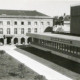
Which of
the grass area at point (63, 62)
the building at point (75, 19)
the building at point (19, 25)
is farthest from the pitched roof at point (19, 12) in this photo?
the grass area at point (63, 62)

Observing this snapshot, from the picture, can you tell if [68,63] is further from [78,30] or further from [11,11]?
[11,11]

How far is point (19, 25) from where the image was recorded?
80938mm

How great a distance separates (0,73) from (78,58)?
10714mm

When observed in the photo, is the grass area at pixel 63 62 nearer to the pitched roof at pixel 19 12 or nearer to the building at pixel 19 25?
the building at pixel 19 25

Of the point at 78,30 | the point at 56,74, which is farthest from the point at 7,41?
the point at 56,74

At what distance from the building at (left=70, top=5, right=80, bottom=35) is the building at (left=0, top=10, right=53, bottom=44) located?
3116 centimetres

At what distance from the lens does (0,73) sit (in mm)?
29203

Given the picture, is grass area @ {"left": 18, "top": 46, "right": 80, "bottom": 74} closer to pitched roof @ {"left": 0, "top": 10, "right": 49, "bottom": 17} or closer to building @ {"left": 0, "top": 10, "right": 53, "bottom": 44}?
building @ {"left": 0, "top": 10, "right": 53, "bottom": 44}

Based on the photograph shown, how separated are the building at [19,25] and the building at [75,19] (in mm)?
31163

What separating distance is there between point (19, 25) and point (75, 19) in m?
33.6

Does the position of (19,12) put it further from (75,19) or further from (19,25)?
(75,19)

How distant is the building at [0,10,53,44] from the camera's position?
79.3 metres

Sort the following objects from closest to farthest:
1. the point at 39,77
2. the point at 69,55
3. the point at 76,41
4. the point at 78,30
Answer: the point at 39,77
the point at 76,41
the point at 69,55
the point at 78,30

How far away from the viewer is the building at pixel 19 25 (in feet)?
260
